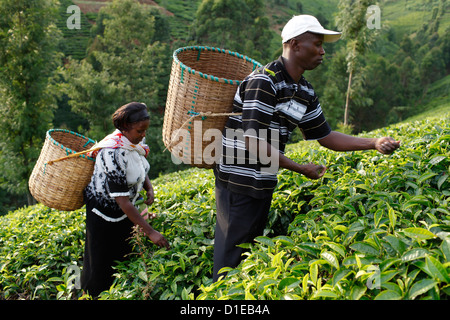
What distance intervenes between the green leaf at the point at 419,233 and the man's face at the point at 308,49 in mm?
991

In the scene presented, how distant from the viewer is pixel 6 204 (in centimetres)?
2262

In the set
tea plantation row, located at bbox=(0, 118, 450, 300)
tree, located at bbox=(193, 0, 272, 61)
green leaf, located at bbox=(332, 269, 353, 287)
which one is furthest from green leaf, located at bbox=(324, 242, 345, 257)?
tree, located at bbox=(193, 0, 272, 61)

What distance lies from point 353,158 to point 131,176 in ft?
6.03

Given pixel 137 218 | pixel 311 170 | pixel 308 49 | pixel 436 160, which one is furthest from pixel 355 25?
pixel 137 218

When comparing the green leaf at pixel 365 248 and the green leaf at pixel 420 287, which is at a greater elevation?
the green leaf at pixel 365 248

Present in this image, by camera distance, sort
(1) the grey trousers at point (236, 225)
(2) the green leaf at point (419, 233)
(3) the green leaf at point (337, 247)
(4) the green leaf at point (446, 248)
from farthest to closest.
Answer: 1. (1) the grey trousers at point (236, 225)
2. (3) the green leaf at point (337, 247)
3. (2) the green leaf at point (419, 233)
4. (4) the green leaf at point (446, 248)

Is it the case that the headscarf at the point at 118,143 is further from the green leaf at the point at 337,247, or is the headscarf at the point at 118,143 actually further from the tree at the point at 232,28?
the tree at the point at 232,28

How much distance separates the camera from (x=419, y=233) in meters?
1.43

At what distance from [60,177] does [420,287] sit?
245cm

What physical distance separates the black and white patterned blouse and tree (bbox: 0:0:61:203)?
30.9 ft

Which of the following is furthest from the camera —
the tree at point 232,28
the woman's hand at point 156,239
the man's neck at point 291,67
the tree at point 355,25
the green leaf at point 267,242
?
the tree at point 232,28

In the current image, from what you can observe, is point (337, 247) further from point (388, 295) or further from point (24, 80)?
point (24, 80)

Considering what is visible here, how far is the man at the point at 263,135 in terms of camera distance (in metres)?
1.90

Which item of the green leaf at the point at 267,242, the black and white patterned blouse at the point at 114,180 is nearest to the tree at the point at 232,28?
the black and white patterned blouse at the point at 114,180
